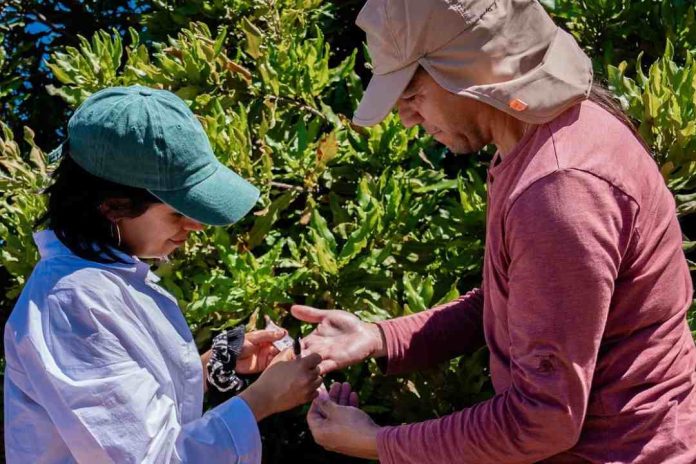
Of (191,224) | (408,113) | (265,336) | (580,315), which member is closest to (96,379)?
(191,224)

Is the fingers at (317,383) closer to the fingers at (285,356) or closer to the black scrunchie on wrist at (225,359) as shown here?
the fingers at (285,356)

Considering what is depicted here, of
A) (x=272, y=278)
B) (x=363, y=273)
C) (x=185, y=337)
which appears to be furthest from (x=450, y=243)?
(x=185, y=337)

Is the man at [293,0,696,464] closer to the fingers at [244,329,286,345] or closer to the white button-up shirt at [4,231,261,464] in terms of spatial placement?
the white button-up shirt at [4,231,261,464]

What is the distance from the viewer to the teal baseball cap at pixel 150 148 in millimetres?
1970

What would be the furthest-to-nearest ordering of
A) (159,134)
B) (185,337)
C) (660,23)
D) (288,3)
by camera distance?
(288,3) < (660,23) < (185,337) < (159,134)

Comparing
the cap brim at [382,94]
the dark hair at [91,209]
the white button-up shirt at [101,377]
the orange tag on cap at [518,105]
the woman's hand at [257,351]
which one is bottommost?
the woman's hand at [257,351]

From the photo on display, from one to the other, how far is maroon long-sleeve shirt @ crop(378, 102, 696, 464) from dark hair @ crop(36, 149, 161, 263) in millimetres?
734

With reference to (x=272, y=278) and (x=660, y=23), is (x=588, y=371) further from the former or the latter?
(x=660, y=23)

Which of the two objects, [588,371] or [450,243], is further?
[450,243]

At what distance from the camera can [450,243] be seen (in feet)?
9.64

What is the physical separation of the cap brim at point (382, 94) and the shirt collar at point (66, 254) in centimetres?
58

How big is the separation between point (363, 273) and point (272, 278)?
0.29 metres

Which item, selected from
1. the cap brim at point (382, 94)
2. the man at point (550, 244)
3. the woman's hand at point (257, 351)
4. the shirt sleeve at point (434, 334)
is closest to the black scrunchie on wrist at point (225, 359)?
the woman's hand at point (257, 351)

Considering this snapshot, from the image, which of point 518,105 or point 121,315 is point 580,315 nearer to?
point 518,105
